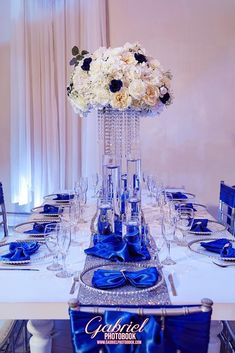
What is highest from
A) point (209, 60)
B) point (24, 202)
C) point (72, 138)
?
point (209, 60)

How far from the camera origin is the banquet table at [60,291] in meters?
1.16

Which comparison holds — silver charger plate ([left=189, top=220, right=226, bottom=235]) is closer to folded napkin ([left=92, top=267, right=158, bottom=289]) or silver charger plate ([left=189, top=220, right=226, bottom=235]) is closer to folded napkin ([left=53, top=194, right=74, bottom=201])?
folded napkin ([left=92, top=267, right=158, bottom=289])

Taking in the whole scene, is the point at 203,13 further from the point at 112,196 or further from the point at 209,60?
the point at 112,196

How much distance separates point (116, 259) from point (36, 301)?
44cm

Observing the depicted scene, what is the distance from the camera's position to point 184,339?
88cm

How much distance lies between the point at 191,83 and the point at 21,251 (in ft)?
9.49

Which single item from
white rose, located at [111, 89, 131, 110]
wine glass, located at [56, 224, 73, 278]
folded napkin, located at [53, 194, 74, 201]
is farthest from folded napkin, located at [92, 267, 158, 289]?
folded napkin, located at [53, 194, 74, 201]

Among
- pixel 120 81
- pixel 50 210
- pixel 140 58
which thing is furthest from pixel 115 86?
pixel 50 210

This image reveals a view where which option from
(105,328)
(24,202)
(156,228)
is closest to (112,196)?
(156,228)

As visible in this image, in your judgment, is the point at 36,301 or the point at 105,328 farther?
the point at 36,301

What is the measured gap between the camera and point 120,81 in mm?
1841

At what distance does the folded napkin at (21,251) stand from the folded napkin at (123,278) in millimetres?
372

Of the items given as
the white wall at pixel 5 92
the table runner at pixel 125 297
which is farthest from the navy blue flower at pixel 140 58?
the white wall at pixel 5 92

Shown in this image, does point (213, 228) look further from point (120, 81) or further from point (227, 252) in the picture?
point (120, 81)
